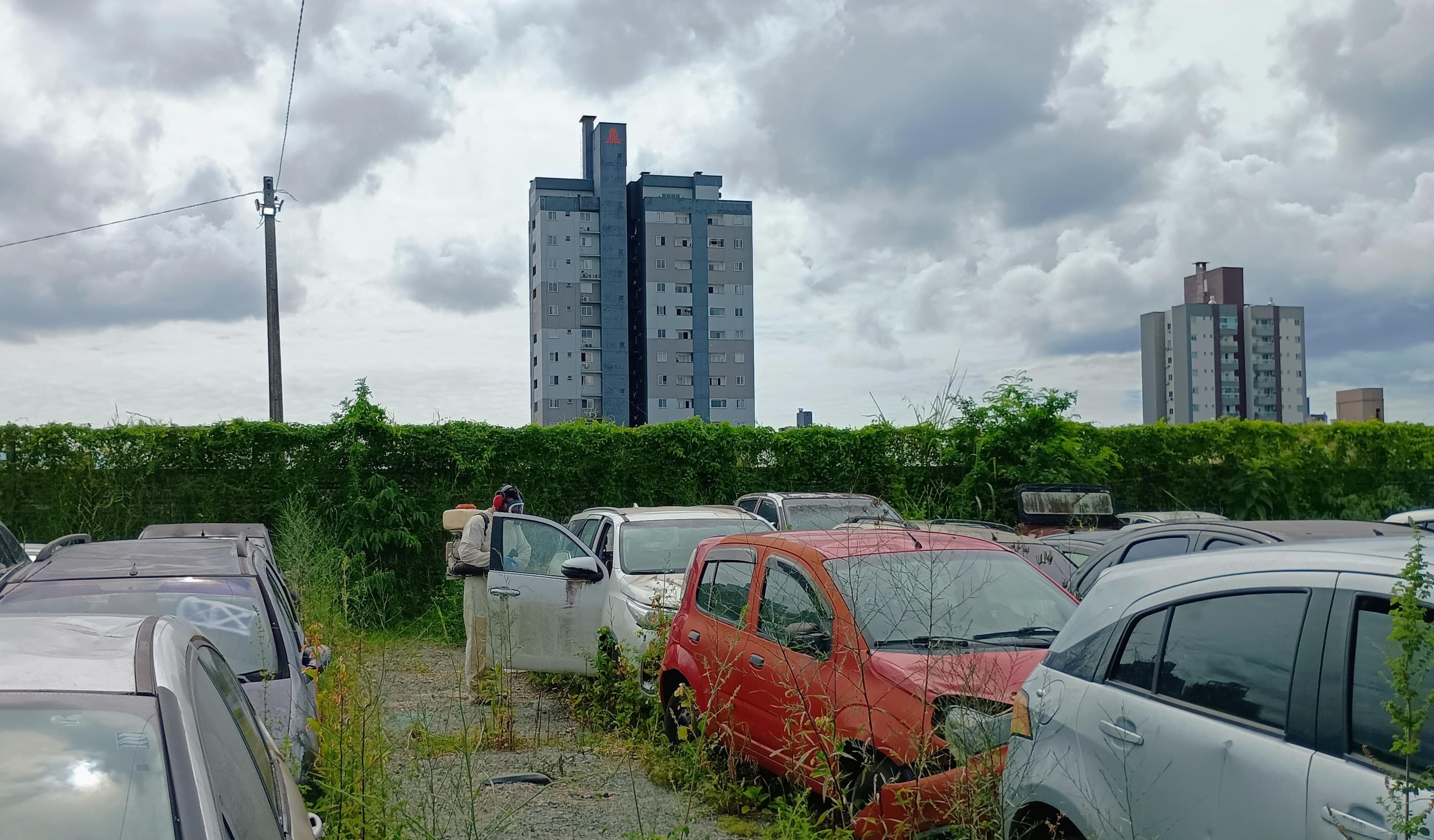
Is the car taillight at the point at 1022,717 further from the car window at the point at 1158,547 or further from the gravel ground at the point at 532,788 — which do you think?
the car window at the point at 1158,547

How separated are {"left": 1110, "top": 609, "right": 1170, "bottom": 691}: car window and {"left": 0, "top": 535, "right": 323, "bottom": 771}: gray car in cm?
375

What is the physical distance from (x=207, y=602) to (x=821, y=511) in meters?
7.91

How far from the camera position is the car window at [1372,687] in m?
2.70

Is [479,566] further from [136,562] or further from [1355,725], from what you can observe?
[1355,725]

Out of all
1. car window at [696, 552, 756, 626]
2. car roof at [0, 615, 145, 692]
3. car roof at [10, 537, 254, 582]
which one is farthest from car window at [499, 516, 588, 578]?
car roof at [0, 615, 145, 692]

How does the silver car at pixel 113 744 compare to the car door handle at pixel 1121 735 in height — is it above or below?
above

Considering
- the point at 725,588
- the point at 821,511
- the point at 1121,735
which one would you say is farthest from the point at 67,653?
the point at 821,511

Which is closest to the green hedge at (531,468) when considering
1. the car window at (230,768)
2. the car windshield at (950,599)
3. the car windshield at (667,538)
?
the car windshield at (667,538)

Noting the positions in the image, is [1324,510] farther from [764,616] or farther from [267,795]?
[267,795]

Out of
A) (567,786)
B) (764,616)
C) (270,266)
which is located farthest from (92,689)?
(270,266)

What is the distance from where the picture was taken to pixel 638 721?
8266mm

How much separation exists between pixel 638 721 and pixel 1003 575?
11.2 feet

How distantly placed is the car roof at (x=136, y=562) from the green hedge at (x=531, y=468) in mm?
7660

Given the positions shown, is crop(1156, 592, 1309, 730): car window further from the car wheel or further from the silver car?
the car wheel
